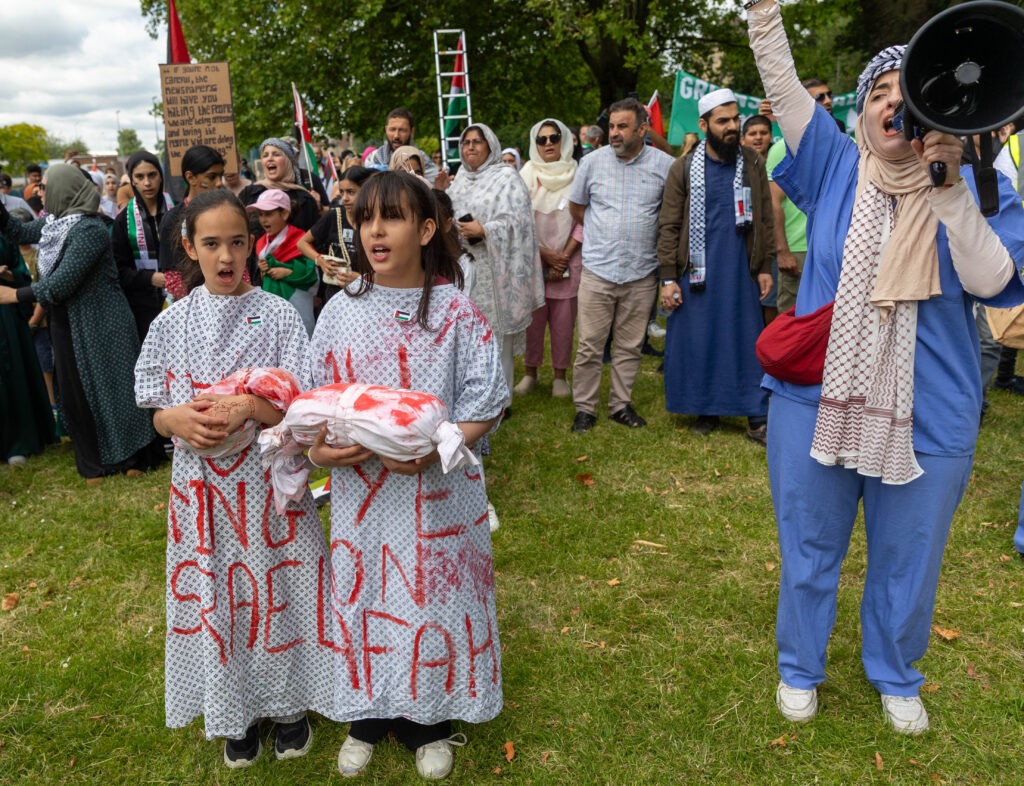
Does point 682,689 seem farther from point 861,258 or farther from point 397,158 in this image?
point 397,158

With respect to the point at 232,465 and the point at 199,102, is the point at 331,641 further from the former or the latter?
the point at 199,102

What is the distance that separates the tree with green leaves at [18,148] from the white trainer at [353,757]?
7555 centimetres

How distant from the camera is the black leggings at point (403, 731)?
270cm

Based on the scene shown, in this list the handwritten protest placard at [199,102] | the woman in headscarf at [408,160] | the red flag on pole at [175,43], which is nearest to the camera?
the woman in headscarf at [408,160]

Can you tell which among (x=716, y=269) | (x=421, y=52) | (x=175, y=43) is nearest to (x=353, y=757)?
(x=716, y=269)

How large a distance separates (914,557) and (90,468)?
5.17 meters

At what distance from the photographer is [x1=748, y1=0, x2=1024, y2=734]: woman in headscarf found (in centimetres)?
233

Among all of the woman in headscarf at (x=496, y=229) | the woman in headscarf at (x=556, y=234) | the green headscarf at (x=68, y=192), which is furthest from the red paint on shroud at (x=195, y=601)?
the woman in headscarf at (x=556, y=234)

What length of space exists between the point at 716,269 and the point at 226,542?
13.4 feet

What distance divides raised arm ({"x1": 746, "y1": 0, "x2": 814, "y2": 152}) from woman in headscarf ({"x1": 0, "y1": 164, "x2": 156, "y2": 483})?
4.43m

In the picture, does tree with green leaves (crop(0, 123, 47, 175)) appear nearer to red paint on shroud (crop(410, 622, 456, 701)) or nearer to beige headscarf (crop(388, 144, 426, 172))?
beige headscarf (crop(388, 144, 426, 172))

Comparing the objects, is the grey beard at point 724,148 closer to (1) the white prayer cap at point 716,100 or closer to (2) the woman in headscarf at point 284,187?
(1) the white prayer cap at point 716,100

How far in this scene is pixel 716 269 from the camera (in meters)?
5.70

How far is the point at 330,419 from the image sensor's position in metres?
2.28
